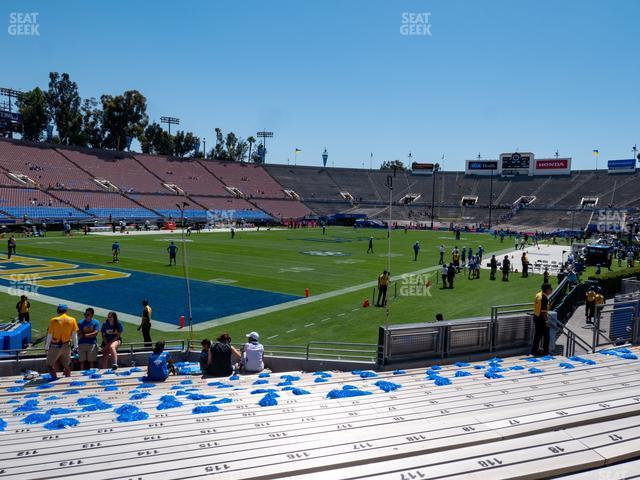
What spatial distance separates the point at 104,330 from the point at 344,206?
86.9 m

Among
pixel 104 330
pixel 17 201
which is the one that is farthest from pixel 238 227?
pixel 104 330

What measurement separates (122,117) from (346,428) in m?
98.9

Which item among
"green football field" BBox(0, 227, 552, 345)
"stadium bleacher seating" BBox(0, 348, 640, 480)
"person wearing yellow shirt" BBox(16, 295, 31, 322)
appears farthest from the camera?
"green football field" BBox(0, 227, 552, 345)

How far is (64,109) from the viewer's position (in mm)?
88500

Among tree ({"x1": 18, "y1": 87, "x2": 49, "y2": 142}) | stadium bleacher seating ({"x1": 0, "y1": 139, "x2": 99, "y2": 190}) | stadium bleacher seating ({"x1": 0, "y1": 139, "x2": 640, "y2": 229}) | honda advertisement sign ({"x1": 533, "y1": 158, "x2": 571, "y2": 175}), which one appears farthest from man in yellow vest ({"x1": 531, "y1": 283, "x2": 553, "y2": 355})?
honda advertisement sign ({"x1": 533, "y1": 158, "x2": 571, "y2": 175})

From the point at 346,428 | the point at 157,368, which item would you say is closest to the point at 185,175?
the point at 157,368

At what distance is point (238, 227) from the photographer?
6612 cm

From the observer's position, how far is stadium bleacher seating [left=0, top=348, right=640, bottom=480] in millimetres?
4152

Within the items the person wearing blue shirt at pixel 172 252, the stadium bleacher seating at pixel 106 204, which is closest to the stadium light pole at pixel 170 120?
Answer: the stadium bleacher seating at pixel 106 204

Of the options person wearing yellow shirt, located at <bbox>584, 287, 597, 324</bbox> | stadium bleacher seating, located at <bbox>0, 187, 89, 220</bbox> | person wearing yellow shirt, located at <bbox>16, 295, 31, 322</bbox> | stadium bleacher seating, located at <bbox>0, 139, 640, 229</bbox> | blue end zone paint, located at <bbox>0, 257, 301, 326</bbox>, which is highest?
stadium bleacher seating, located at <bbox>0, 139, 640, 229</bbox>

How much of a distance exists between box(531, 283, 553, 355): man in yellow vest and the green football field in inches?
228

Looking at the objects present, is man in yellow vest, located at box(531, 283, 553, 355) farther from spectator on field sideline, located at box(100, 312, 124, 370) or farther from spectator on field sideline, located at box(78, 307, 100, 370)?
spectator on field sideline, located at box(78, 307, 100, 370)

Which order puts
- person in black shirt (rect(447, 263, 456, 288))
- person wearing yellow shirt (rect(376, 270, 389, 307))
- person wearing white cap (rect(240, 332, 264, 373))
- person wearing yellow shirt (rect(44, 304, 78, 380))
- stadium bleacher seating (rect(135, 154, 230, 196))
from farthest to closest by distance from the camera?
stadium bleacher seating (rect(135, 154, 230, 196)) < person in black shirt (rect(447, 263, 456, 288)) < person wearing yellow shirt (rect(376, 270, 389, 307)) < person wearing white cap (rect(240, 332, 264, 373)) < person wearing yellow shirt (rect(44, 304, 78, 380))

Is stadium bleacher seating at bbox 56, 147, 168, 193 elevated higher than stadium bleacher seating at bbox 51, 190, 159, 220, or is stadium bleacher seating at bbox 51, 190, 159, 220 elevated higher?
stadium bleacher seating at bbox 56, 147, 168, 193
